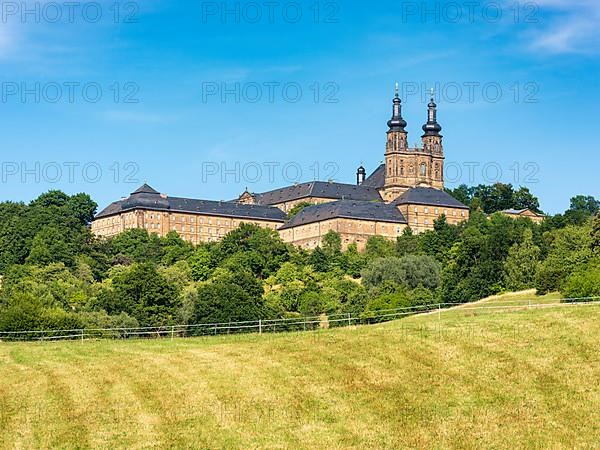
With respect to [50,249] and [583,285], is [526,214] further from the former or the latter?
[583,285]

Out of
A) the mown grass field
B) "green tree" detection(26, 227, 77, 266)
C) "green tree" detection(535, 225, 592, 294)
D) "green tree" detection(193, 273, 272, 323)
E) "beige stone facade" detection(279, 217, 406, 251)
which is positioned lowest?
the mown grass field

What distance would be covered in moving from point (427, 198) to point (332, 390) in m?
Result: 153

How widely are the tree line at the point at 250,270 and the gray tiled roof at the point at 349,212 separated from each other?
902cm

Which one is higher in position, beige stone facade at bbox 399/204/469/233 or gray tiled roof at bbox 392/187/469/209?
gray tiled roof at bbox 392/187/469/209

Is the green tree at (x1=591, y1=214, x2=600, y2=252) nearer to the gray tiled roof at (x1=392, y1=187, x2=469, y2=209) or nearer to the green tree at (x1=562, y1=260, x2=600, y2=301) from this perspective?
the green tree at (x1=562, y1=260, x2=600, y2=301)

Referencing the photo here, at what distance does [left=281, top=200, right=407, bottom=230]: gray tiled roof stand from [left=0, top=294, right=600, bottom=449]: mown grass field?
433ft

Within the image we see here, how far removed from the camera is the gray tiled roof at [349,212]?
181125 millimetres

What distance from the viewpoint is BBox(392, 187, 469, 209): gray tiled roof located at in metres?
188

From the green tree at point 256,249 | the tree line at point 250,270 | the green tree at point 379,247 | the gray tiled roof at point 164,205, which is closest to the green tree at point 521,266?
the tree line at point 250,270

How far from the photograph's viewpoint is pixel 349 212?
595ft

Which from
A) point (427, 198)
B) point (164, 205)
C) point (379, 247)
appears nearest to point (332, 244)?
point (379, 247)

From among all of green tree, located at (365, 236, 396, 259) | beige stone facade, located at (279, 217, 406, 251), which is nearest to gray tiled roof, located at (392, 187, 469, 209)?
beige stone facade, located at (279, 217, 406, 251)

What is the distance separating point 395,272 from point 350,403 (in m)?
92.4

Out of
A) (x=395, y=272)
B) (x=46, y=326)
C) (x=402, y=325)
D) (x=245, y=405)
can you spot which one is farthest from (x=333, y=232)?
(x=245, y=405)
